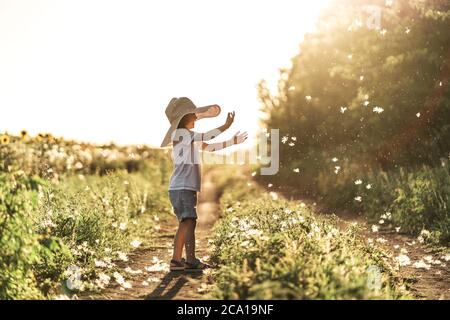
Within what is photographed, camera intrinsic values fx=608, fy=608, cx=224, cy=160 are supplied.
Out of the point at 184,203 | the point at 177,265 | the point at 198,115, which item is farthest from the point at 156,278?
the point at 198,115

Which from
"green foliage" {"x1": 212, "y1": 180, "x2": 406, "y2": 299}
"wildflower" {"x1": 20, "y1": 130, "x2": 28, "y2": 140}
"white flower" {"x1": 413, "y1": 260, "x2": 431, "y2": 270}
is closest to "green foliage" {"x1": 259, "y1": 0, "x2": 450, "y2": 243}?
"white flower" {"x1": 413, "y1": 260, "x2": 431, "y2": 270}

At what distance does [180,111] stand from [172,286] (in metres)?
2.44

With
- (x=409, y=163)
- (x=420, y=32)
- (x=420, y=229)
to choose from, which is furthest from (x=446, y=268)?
(x=420, y=32)

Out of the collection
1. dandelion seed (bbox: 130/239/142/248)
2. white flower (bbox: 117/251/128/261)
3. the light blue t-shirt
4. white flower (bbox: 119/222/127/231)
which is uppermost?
the light blue t-shirt

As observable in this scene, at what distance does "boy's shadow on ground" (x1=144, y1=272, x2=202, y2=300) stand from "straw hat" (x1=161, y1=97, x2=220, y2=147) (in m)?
1.84

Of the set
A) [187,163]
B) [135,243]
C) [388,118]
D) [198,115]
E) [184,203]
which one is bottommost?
[135,243]

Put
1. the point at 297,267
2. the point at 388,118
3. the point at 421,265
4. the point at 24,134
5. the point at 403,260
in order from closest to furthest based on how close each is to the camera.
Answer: the point at 297,267
the point at 421,265
the point at 403,260
the point at 24,134
the point at 388,118

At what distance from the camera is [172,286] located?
7.30m

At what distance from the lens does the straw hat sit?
8.16 metres

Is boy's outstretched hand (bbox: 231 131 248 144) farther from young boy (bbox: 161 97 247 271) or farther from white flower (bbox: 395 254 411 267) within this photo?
white flower (bbox: 395 254 411 267)

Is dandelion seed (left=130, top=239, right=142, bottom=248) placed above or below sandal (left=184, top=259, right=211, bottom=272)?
above

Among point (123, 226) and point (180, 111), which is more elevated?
point (180, 111)

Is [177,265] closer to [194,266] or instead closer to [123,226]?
[194,266]
